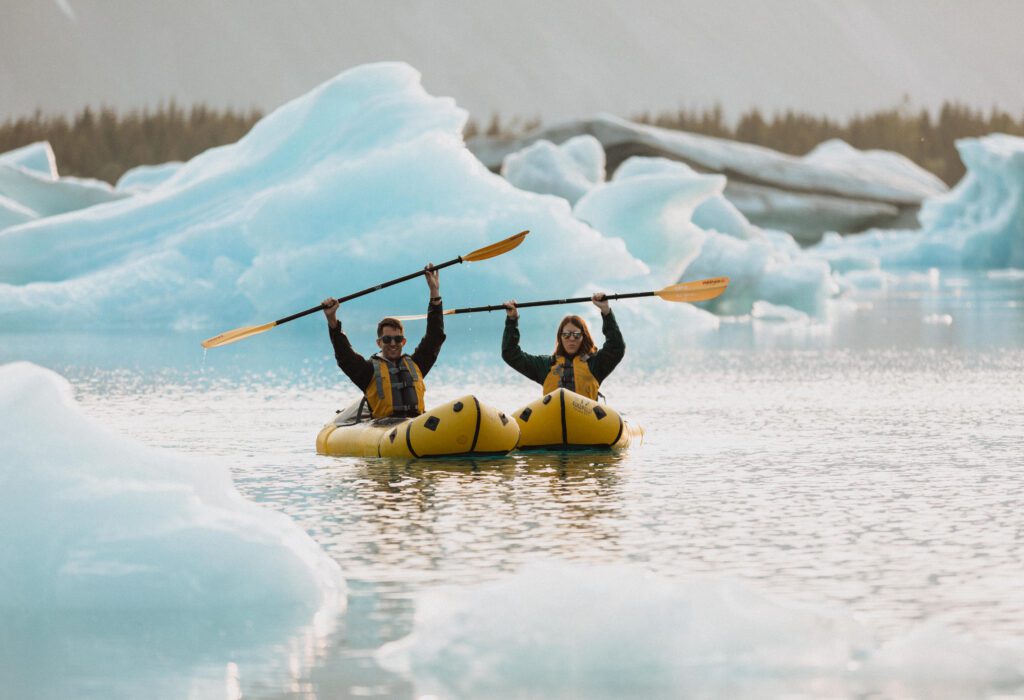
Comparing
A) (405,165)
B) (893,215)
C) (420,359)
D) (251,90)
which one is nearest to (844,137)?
(893,215)

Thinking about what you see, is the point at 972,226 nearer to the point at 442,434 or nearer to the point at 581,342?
the point at 581,342

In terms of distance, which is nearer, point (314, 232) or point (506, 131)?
point (314, 232)

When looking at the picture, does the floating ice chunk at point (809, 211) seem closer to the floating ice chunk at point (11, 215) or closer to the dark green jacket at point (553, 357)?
the floating ice chunk at point (11, 215)

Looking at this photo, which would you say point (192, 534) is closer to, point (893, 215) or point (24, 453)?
point (24, 453)

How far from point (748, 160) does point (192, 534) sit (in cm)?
5811

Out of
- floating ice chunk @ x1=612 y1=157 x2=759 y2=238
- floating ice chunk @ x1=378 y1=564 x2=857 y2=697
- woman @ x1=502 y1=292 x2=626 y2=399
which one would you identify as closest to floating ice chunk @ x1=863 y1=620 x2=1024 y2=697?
floating ice chunk @ x1=378 y1=564 x2=857 y2=697

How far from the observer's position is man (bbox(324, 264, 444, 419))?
9773 mm

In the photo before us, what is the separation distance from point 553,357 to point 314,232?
1163cm

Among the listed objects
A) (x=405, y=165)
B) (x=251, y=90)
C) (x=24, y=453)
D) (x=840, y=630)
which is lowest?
(x=840, y=630)

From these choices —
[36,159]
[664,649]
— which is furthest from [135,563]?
[36,159]

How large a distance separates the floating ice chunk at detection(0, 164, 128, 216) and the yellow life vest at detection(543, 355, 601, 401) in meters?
22.7

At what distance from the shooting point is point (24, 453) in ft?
19.8

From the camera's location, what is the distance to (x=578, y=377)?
34.4ft

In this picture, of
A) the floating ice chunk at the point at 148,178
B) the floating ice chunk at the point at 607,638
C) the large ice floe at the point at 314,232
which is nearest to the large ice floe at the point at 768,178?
the floating ice chunk at the point at 148,178
